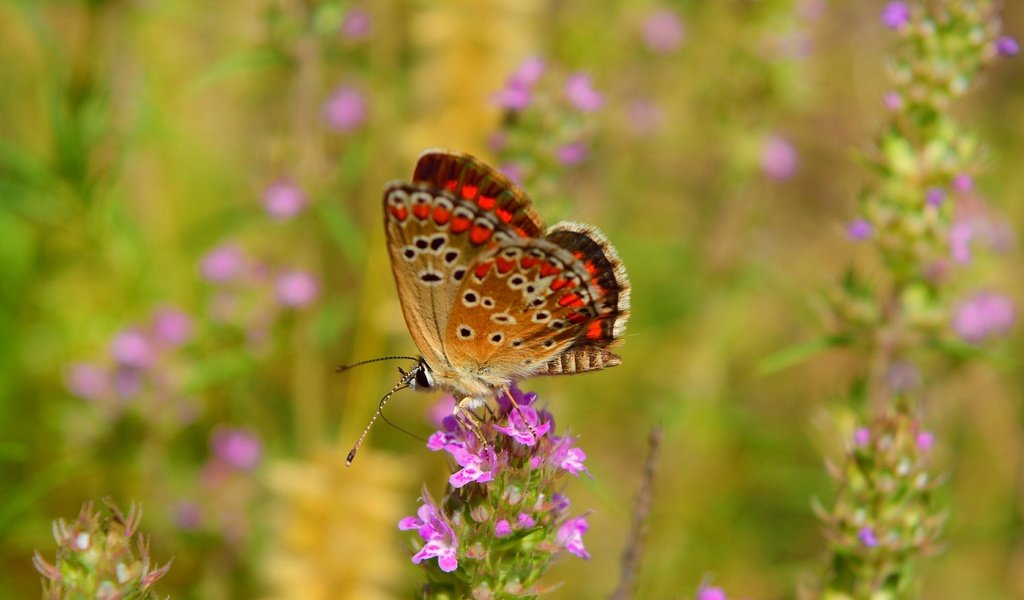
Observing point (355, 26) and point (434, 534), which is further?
point (355, 26)

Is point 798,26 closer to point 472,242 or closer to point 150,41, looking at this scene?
point 472,242

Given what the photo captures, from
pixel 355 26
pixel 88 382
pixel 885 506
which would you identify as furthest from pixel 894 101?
pixel 88 382

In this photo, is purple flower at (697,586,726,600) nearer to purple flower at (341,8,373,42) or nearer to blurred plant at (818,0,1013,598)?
blurred plant at (818,0,1013,598)

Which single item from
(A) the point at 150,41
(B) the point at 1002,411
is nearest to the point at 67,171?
(A) the point at 150,41

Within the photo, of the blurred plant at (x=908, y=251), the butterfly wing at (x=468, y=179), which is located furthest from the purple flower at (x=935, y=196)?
the butterfly wing at (x=468, y=179)

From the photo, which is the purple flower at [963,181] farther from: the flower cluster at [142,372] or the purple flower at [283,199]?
the flower cluster at [142,372]

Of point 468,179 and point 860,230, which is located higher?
point 860,230

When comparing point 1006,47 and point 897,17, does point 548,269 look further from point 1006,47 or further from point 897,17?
point 1006,47
